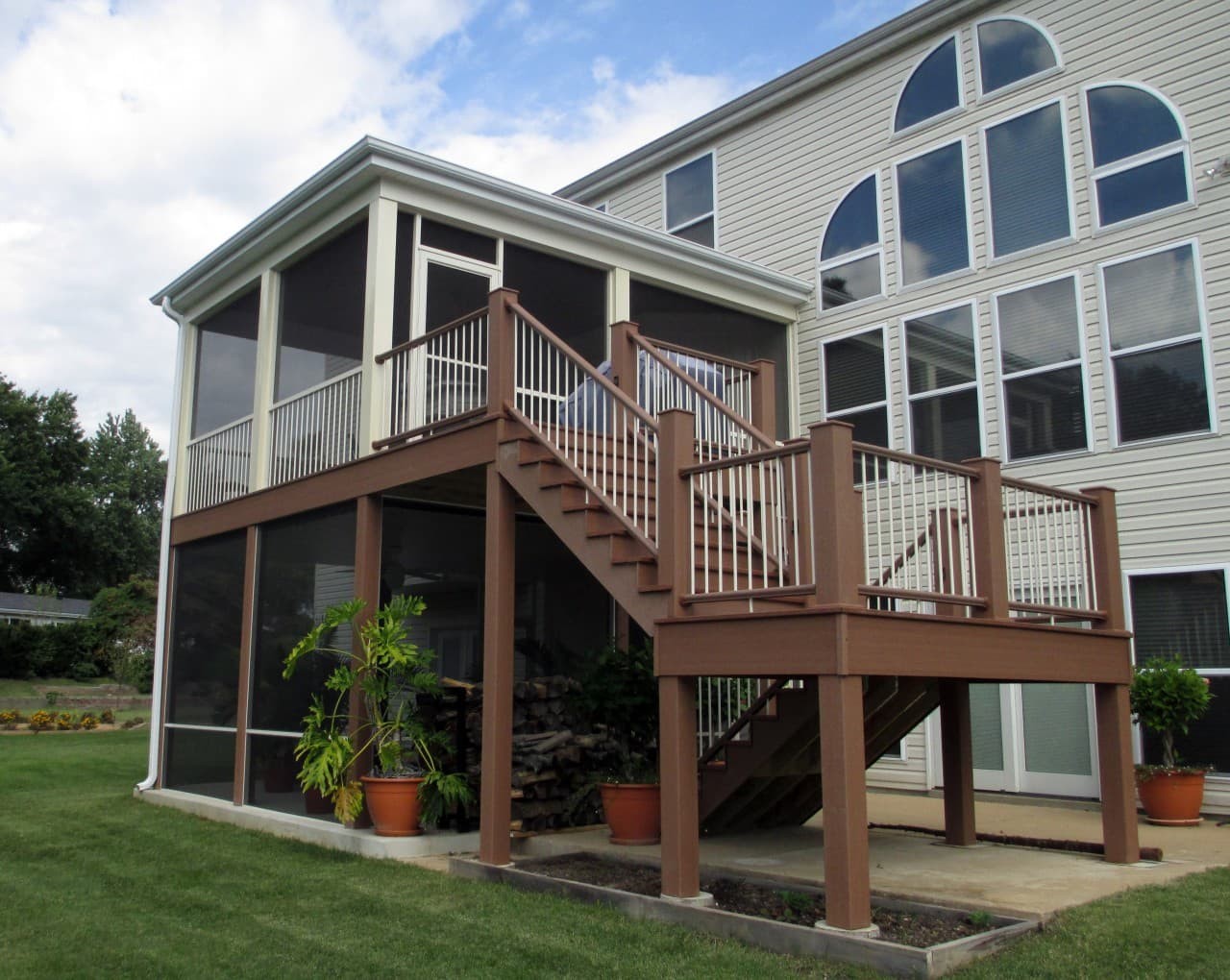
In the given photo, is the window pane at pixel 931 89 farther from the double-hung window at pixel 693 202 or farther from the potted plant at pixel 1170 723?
the potted plant at pixel 1170 723

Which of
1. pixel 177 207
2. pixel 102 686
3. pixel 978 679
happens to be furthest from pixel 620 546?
pixel 102 686

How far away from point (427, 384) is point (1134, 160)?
6.35m

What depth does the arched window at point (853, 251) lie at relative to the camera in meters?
11.8

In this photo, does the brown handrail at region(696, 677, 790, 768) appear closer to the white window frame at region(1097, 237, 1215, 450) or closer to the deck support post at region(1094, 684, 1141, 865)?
the deck support post at region(1094, 684, 1141, 865)

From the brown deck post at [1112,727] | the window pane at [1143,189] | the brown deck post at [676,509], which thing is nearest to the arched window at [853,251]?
the window pane at [1143,189]

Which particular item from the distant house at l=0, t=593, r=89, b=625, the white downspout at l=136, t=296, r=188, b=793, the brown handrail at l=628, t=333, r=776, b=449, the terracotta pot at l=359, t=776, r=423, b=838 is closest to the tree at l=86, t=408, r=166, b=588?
the distant house at l=0, t=593, r=89, b=625

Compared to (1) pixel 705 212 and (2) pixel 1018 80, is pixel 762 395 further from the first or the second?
(1) pixel 705 212

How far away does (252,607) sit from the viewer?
10148mm

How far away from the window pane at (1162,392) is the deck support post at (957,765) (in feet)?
10.2

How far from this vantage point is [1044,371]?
1026cm

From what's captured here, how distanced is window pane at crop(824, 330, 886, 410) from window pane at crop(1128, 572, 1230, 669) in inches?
128

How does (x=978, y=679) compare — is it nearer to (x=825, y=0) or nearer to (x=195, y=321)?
(x=195, y=321)

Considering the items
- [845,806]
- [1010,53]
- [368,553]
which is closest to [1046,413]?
[1010,53]

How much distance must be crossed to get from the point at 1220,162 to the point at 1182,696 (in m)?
4.32
